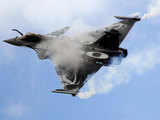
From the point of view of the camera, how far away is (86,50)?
84688 millimetres

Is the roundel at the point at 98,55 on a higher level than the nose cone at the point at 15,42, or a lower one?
higher

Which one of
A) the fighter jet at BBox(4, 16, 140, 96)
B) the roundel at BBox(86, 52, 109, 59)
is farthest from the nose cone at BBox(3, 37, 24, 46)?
the roundel at BBox(86, 52, 109, 59)

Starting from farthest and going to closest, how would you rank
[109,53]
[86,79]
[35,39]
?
[35,39] < [109,53] < [86,79]

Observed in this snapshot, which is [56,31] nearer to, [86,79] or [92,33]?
[92,33]

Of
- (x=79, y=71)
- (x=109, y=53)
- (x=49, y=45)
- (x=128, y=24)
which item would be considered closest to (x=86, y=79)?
(x=79, y=71)

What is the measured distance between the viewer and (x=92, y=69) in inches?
3209

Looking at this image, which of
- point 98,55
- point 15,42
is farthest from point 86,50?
point 15,42

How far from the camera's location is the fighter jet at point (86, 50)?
78375 mm

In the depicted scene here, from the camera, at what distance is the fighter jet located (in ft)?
257

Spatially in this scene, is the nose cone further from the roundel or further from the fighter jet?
the roundel

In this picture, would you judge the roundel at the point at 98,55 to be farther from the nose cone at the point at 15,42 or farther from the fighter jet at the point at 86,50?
the nose cone at the point at 15,42

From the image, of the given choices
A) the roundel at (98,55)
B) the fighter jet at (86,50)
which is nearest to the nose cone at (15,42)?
the fighter jet at (86,50)

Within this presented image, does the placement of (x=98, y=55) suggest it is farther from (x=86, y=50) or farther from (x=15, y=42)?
(x=15, y=42)

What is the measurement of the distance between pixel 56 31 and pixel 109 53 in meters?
15.5
